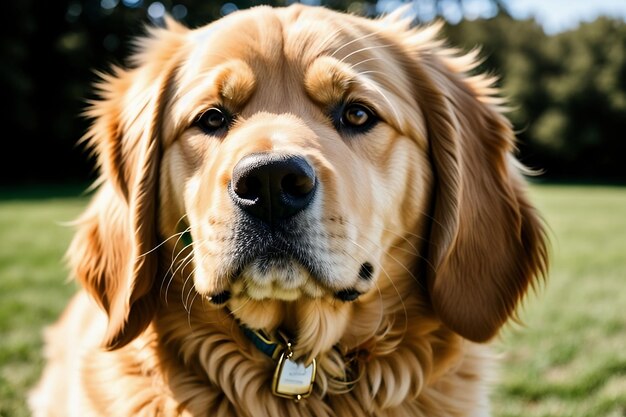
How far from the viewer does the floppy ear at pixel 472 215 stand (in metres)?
2.89

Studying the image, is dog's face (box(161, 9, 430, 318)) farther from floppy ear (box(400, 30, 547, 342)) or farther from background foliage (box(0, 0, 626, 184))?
background foliage (box(0, 0, 626, 184))

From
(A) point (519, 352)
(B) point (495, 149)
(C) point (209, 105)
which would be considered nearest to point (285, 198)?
(C) point (209, 105)

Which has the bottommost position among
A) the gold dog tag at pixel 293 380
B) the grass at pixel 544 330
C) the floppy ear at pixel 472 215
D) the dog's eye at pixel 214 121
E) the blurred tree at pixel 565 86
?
the blurred tree at pixel 565 86

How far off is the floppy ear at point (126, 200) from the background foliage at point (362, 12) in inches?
714

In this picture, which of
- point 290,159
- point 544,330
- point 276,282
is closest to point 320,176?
point 290,159

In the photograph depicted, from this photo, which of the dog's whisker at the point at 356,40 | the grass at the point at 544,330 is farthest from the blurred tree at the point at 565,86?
the dog's whisker at the point at 356,40

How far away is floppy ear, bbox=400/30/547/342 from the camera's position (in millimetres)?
2891

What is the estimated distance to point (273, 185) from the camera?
217 cm

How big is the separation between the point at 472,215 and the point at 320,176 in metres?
1.01

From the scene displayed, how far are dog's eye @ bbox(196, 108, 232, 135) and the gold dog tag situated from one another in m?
1.08

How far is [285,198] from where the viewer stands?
86.6 inches

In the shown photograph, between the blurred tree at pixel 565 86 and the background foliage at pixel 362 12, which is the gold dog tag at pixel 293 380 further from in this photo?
the blurred tree at pixel 565 86

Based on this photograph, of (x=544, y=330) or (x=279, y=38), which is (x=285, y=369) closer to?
(x=279, y=38)

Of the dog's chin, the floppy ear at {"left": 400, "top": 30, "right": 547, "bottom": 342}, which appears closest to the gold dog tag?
the dog's chin
